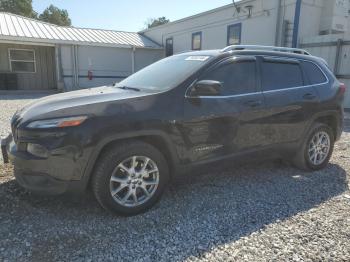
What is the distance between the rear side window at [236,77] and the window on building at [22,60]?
16.9 metres

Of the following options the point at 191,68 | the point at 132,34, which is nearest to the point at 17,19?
the point at 132,34

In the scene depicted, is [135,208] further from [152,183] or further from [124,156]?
[124,156]

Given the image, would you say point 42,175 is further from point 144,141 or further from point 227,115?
point 227,115

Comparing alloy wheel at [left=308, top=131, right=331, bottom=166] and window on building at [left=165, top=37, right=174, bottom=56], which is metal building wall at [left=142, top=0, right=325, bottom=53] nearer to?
window on building at [left=165, top=37, right=174, bottom=56]

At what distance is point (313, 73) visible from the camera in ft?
15.2

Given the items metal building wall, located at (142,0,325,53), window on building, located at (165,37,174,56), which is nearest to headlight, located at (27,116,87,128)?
metal building wall, located at (142,0,325,53)

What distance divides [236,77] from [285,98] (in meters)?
0.84

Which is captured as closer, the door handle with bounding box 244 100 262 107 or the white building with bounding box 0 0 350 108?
the door handle with bounding box 244 100 262 107

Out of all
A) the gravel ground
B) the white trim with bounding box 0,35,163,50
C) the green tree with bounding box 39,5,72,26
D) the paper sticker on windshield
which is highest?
the green tree with bounding box 39,5,72,26

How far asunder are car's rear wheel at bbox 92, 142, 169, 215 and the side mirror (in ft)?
2.60

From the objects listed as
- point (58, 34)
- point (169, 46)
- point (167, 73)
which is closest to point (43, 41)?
point (58, 34)

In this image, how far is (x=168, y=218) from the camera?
3232 mm

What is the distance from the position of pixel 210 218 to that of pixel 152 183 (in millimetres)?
725

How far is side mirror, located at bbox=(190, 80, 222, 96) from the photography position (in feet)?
10.9
